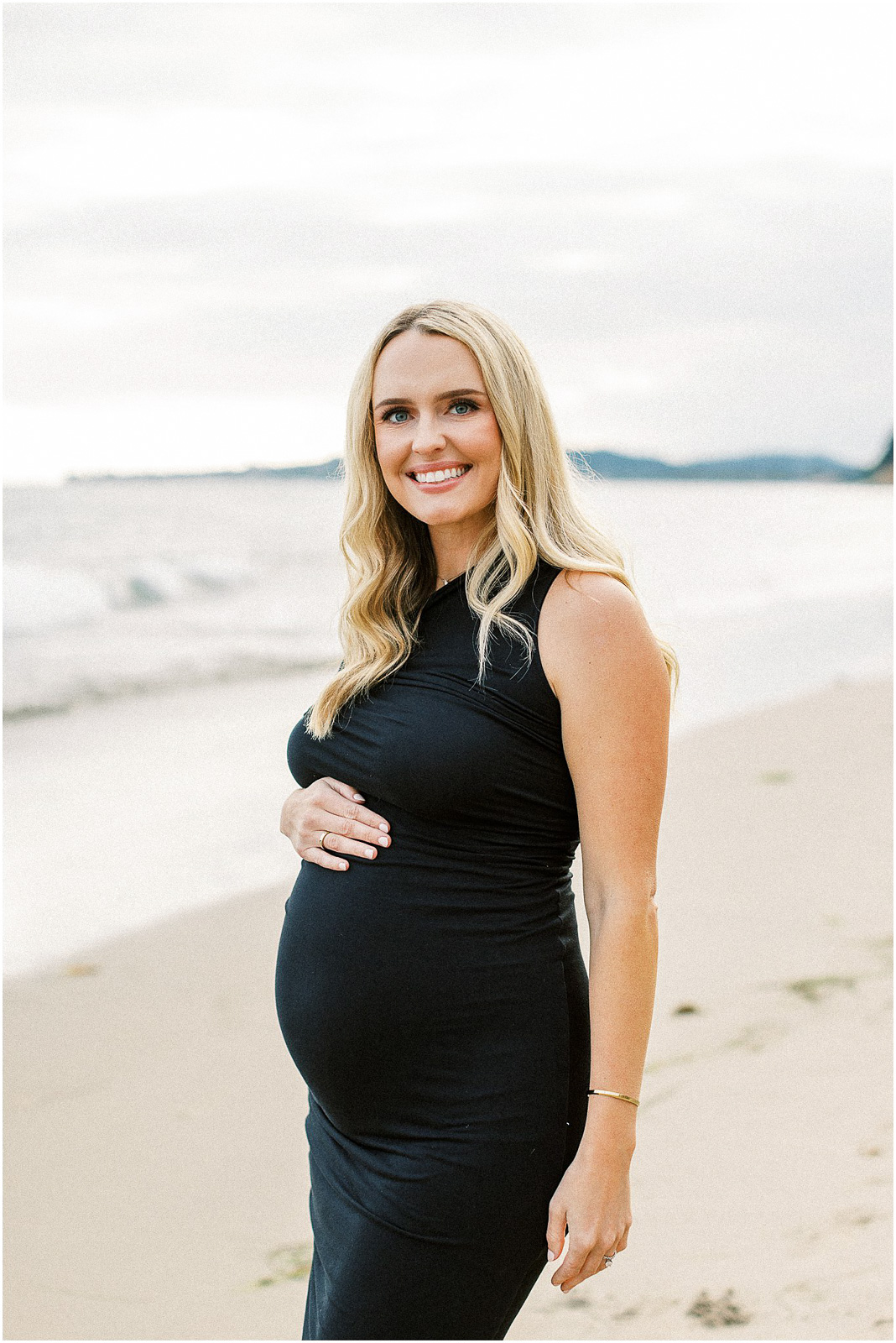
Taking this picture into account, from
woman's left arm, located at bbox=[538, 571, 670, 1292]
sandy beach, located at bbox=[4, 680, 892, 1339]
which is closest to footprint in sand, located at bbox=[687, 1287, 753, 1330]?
sandy beach, located at bbox=[4, 680, 892, 1339]

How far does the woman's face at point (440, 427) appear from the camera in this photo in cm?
211

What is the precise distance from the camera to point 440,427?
2117 mm

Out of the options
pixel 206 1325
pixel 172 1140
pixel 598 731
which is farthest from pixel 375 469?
pixel 172 1140

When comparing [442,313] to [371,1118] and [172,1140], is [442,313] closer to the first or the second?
[371,1118]

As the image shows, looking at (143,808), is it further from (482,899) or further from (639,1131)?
(482,899)

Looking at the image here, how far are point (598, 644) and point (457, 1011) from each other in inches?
25.2

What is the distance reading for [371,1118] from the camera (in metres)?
2.05

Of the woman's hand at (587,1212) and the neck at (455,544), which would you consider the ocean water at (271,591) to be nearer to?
the neck at (455,544)

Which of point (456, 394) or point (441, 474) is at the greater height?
point (456, 394)

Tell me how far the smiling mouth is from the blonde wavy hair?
7cm

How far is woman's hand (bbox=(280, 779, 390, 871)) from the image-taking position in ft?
6.71

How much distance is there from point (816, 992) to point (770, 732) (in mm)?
4419

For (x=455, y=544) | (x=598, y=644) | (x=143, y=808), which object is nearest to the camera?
(x=598, y=644)

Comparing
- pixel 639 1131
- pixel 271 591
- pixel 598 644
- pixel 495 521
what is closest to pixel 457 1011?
pixel 598 644
